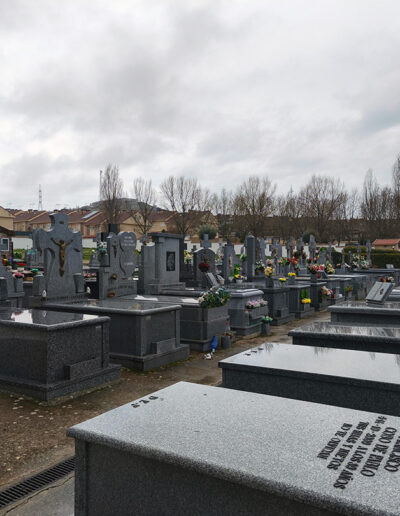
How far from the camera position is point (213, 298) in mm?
10266

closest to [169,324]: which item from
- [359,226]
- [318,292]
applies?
[318,292]

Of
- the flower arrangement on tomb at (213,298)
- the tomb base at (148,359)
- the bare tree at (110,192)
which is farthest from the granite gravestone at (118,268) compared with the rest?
the bare tree at (110,192)

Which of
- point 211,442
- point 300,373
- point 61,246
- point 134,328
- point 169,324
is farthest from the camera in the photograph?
point 61,246

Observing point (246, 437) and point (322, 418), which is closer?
point (246, 437)

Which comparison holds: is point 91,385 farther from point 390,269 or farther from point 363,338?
point 390,269

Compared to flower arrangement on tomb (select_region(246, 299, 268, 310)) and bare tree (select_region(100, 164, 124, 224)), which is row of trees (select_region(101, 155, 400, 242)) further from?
flower arrangement on tomb (select_region(246, 299, 268, 310))

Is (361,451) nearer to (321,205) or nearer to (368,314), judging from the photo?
(368,314)

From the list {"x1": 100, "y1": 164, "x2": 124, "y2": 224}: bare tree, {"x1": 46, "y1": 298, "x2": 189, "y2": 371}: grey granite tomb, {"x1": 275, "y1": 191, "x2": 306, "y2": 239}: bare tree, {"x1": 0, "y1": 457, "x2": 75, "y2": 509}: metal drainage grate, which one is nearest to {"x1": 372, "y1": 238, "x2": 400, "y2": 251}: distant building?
{"x1": 275, "y1": 191, "x2": 306, "y2": 239}: bare tree

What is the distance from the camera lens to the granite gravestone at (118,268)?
1168 centimetres

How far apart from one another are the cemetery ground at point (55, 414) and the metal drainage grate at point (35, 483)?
0.36 feet

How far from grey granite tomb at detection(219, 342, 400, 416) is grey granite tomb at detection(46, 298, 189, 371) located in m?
3.54

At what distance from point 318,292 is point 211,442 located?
616 inches

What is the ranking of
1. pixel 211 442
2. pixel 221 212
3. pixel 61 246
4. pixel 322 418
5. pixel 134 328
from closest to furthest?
pixel 211 442, pixel 322 418, pixel 134 328, pixel 61 246, pixel 221 212

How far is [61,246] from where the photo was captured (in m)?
10.6
